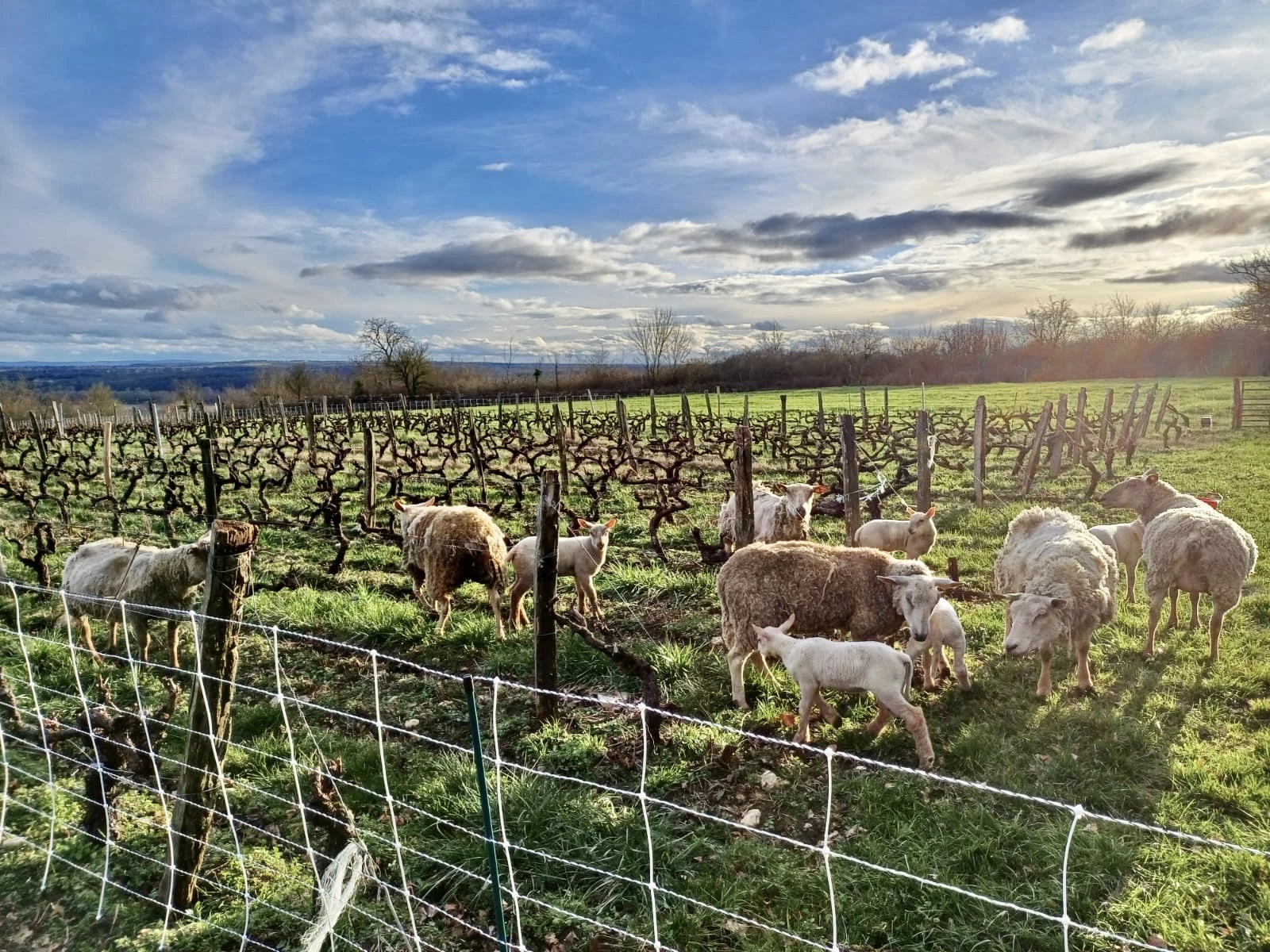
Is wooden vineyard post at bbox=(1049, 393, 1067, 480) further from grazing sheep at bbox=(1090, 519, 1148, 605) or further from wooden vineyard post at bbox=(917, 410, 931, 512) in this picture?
grazing sheep at bbox=(1090, 519, 1148, 605)

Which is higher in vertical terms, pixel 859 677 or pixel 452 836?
pixel 859 677

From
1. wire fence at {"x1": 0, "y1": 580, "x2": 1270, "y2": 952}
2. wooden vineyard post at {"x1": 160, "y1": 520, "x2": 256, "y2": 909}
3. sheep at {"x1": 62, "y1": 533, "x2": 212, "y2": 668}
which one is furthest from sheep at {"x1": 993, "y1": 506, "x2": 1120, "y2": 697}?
sheep at {"x1": 62, "y1": 533, "x2": 212, "y2": 668}

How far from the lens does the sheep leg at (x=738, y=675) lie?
6074 mm

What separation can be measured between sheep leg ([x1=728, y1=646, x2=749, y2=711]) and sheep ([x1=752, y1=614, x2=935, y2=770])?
679 millimetres

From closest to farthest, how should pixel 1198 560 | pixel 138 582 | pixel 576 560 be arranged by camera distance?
pixel 1198 560, pixel 138 582, pixel 576 560

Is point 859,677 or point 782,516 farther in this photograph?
point 782,516

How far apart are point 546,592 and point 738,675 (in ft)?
6.37

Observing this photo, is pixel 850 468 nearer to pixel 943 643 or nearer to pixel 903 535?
pixel 903 535

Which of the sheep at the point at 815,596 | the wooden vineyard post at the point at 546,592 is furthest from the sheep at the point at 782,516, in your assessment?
the wooden vineyard post at the point at 546,592

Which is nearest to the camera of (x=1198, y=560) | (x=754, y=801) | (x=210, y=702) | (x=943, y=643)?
(x=210, y=702)

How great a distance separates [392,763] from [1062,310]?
308 ft

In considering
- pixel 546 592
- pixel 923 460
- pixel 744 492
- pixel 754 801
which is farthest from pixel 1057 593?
pixel 923 460

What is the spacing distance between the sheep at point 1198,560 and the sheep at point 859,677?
3.60 meters

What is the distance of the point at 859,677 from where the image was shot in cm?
512
